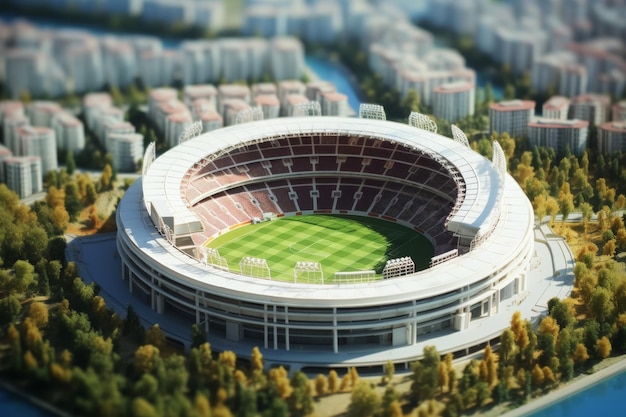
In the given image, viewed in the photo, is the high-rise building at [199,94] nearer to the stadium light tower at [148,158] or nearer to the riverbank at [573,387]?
the stadium light tower at [148,158]

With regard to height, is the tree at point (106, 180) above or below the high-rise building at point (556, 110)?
below

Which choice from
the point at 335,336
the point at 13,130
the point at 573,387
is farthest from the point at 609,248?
the point at 13,130

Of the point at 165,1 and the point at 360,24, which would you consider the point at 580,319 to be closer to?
the point at 360,24

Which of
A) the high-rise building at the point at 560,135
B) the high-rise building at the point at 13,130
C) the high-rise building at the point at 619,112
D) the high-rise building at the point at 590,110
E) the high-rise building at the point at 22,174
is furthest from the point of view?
the high-rise building at the point at 590,110

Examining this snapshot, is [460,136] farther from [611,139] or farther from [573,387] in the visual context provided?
[573,387]

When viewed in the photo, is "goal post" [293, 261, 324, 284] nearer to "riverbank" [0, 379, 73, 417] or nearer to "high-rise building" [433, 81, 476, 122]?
"riverbank" [0, 379, 73, 417]

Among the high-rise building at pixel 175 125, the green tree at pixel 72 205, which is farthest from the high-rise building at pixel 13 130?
the green tree at pixel 72 205

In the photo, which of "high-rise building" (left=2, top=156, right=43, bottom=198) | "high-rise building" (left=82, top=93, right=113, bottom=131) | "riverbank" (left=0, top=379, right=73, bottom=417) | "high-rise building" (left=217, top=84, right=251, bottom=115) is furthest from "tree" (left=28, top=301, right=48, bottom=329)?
"high-rise building" (left=217, top=84, right=251, bottom=115)
